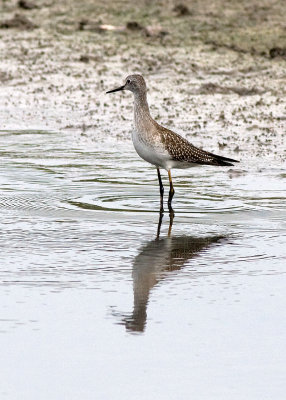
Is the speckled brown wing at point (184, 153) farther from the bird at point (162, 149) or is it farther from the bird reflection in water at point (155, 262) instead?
the bird reflection in water at point (155, 262)

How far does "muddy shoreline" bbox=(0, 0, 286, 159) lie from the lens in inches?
671

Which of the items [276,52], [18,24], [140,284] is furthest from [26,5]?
[140,284]

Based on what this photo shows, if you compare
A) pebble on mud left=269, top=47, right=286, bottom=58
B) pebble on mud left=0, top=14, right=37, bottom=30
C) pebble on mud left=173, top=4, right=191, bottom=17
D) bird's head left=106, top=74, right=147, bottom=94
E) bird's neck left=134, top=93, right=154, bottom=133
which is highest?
pebble on mud left=173, top=4, right=191, bottom=17

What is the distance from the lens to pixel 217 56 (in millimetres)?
21656

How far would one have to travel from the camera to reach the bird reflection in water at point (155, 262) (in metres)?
7.93

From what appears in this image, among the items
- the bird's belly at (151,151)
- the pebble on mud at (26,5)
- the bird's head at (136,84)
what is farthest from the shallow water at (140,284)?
the pebble on mud at (26,5)

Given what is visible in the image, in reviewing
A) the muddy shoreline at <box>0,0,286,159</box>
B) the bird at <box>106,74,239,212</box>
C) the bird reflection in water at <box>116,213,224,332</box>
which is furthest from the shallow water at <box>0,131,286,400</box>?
the muddy shoreline at <box>0,0,286,159</box>

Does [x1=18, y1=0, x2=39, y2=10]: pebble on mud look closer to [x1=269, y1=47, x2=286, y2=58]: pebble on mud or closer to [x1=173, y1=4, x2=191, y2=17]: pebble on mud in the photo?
[x1=173, y1=4, x2=191, y2=17]: pebble on mud

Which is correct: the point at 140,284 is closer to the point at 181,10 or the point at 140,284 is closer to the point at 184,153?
the point at 184,153

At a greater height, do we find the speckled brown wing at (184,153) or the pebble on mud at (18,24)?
the pebble on mud at (18,24)

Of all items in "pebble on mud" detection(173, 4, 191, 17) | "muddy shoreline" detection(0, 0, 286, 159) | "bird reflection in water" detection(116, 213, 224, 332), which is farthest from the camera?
"pebble on mud" detection(173, 4, 191, 17)

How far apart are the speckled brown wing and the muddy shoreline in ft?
7.15

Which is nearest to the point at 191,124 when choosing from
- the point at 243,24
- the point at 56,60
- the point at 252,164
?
the point at 252,164

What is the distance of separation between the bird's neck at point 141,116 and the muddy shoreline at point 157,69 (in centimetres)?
238
